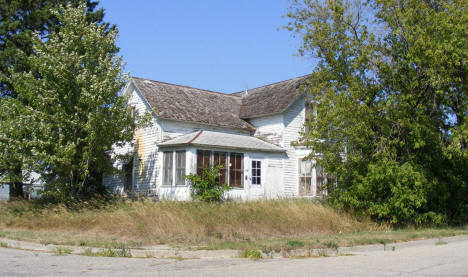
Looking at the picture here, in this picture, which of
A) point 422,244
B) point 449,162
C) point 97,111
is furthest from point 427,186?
point 97,111

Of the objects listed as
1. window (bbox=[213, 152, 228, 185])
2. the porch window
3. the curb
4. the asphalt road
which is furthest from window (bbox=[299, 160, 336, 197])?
the asphalt road

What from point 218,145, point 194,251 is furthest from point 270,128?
point 194,251

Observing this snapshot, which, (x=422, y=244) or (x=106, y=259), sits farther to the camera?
(x=422, y=244)

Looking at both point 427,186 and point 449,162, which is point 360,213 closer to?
point 427,186

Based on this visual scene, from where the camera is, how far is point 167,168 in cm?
2153

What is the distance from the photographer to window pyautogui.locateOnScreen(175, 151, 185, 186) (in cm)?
2064

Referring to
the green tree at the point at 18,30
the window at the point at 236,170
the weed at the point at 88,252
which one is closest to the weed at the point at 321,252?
the weed at the point at 88,252

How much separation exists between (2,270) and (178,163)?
13.4 meters

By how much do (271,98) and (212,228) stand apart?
46.6ft

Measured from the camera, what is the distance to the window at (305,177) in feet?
77.7

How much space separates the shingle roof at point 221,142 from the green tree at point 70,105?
282 centimetres

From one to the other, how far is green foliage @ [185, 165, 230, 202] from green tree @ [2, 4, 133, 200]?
160 inches

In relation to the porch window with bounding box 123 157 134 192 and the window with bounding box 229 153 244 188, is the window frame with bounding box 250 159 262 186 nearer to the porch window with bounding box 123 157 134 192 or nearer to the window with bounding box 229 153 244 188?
the window with bounding box 229 153 244 188

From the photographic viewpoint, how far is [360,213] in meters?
16.7
